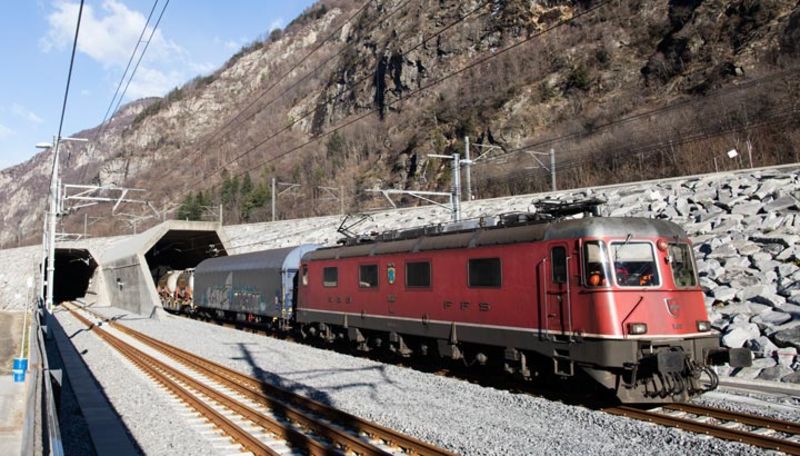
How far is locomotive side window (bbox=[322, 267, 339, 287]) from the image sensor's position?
19062 mm

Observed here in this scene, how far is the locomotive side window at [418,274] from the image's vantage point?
48.0ft

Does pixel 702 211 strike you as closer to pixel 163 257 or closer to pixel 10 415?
pixel 10 415

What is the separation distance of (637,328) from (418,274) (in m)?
5.93

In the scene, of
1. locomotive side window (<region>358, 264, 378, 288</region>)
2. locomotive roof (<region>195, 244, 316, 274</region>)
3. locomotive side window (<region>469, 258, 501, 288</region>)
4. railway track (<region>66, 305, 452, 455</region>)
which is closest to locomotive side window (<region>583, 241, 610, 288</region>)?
locomotive side window (<region>469, 258, 501, 288</region>)

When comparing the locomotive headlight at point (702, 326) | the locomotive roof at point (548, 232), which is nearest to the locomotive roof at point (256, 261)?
the locomotive roof at point (548, 232)

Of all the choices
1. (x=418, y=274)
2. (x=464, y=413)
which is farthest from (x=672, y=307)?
(x=418, y=274)

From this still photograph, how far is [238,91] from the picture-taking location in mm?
181875

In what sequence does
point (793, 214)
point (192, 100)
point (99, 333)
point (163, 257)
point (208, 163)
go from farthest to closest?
point (192, 100) < point (208, 163) < point (163, 257) < point (99, 333) < point (793, 214)

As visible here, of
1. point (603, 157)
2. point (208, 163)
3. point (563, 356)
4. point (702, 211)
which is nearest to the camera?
point (563, 356)

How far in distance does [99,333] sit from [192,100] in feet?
546

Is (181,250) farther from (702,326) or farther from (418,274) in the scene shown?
(702,326)

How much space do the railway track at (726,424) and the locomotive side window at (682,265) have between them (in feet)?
7.07

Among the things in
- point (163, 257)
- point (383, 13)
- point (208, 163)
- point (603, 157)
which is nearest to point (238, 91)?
point (383, 13)

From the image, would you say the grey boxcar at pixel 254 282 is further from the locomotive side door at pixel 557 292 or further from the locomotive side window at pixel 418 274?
the locomotive side door at pixel 557 292
